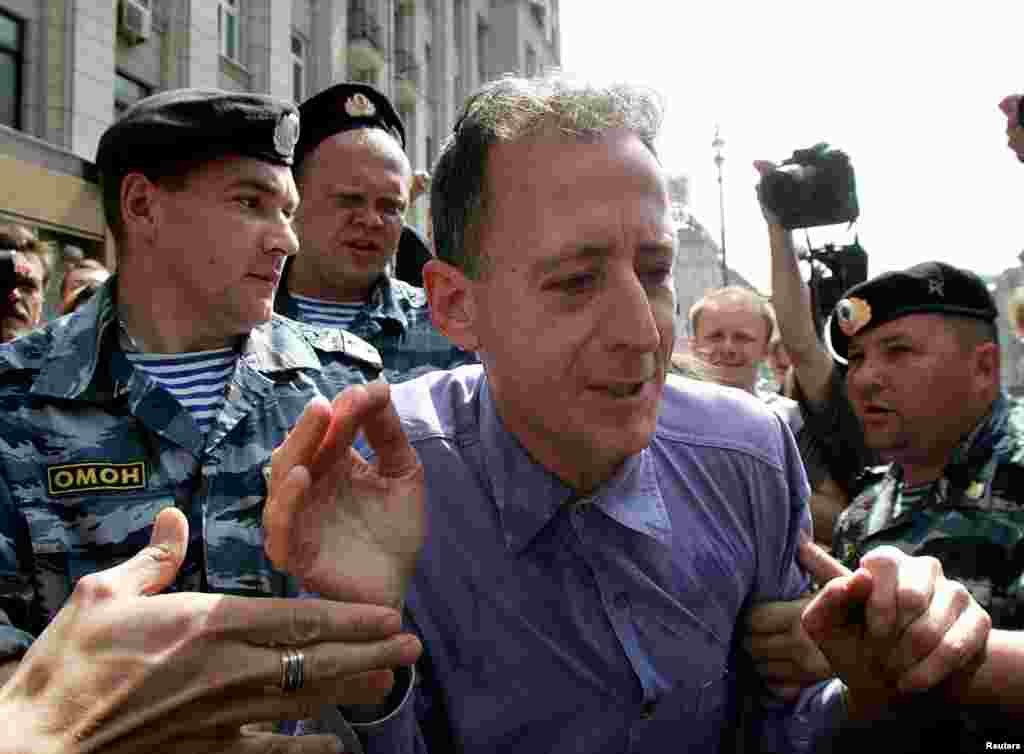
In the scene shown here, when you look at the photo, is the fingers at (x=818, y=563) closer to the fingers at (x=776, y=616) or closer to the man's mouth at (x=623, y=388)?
the fingers at (x=776, y=616)

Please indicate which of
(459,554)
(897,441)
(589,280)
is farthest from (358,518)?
(897,441)

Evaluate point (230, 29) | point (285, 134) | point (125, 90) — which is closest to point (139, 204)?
point (285, 134)

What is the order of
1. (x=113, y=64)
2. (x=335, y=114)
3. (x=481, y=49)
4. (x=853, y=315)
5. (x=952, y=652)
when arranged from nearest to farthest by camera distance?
(x=952, y=652)
(x=853, y=315)
(x=335, y=114)
(x=113, y=64)
(x=481, y=49)

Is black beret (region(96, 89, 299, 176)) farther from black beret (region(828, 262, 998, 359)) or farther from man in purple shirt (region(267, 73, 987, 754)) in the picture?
black beret (region(828, 262, 998, 359))

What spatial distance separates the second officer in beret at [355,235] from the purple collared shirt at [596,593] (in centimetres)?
165

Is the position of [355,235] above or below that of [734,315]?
above

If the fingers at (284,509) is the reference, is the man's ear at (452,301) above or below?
above

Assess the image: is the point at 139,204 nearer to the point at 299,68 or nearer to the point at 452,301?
the point at 452,301

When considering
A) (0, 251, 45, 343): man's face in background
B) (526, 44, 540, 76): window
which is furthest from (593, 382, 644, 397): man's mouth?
(526, 44, 540, 76): window

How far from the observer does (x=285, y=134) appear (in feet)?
8.62

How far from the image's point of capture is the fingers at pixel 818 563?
166 cm

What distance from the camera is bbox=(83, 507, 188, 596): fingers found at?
130 cm

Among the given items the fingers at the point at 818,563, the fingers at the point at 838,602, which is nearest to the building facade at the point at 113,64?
the fingers at the point at 818,563

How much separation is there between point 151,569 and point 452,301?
0.82 meters
